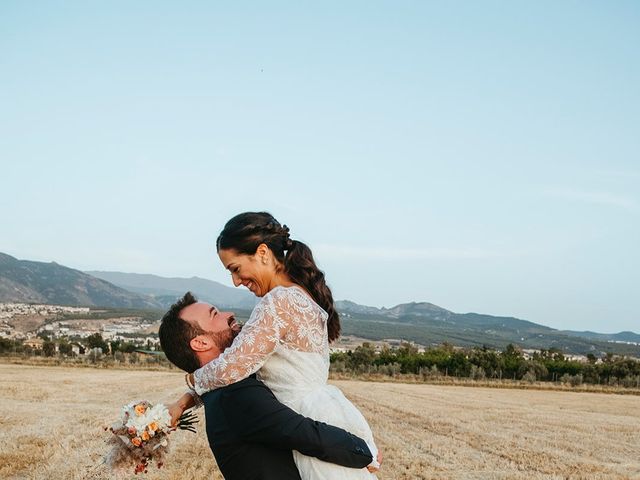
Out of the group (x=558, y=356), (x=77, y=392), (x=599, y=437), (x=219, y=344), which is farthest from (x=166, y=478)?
(x=558, y=356)

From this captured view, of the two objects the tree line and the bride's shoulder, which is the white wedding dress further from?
the tree line

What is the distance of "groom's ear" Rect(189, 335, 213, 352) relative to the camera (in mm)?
4281

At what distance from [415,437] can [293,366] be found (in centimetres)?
1429

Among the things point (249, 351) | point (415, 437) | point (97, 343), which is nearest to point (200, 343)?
point (249, 351)

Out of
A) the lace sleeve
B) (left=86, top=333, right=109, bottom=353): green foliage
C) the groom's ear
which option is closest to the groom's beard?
the groom's ear

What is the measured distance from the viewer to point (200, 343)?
429cm

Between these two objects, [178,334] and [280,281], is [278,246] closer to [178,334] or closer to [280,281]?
[280,281]

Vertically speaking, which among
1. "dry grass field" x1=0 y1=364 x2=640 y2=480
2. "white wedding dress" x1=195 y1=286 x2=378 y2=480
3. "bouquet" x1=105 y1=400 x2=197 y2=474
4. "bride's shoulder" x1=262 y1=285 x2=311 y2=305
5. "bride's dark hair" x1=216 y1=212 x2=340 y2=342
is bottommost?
"dry grass field" x1=0 y1=364 x2=640 y2=480

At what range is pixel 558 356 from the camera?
2516 inches

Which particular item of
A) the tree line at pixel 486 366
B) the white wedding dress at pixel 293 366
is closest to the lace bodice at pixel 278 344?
the white wedding dress at pixel 293 366

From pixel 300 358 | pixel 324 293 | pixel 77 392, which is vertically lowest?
pixel 77 392

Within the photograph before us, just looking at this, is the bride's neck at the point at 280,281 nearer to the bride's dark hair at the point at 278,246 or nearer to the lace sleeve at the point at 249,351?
the bride's dark hair at the point at 278,246

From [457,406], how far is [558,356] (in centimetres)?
3777

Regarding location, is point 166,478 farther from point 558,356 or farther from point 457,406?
point 558,356
